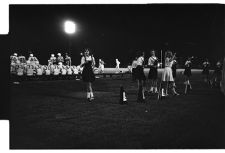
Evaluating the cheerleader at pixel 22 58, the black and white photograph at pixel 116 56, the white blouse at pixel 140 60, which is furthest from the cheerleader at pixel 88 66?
the cheerleader at pixel 22 58

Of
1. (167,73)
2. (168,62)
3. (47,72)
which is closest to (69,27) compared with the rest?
(168,62)

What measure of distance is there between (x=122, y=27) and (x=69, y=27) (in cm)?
123

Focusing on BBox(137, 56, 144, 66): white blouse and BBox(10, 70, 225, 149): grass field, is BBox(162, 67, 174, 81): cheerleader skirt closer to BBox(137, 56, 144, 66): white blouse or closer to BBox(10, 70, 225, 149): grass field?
BBox(10, 70, 225, 149): grass field

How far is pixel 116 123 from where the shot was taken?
8789 mm

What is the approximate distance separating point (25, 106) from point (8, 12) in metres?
3.78

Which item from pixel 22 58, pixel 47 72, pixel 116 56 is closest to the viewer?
pixel 22 58

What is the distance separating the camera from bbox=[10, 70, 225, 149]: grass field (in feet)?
24.9

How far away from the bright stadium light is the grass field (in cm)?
178

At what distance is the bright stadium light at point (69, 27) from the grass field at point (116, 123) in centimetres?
178

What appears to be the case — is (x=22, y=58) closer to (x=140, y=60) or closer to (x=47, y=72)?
(x=140, y=60)

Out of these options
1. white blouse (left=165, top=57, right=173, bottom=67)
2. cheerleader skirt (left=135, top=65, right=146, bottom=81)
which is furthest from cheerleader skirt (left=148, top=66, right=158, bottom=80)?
cheerleader skirt (left=135, top=65, right=146, bottom=81)

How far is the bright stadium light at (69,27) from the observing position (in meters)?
8.62

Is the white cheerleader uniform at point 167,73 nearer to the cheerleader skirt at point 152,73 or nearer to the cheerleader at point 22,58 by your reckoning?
the cheerleader skirt at point 152,73

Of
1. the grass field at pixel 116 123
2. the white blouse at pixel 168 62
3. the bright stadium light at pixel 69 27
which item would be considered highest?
the bright stadium light at pixel 69 27
